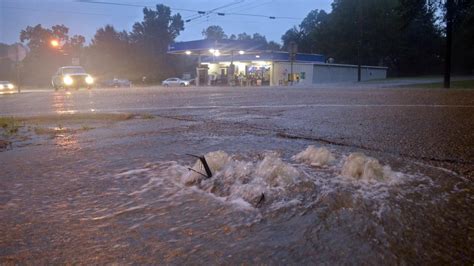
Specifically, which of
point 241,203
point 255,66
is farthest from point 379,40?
point 241,203

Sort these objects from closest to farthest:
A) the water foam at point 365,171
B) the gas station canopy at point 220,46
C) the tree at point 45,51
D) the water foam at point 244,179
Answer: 1. the water foam at point 244,179
2. the water foam at point 365,171
3. the gas station canopy at point 220,46
4. the tree at point 45,51

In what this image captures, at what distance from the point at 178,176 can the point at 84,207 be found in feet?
2.28

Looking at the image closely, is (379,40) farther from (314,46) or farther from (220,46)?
(220,46)

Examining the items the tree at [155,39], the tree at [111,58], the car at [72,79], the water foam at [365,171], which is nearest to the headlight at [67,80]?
the car at [72,79]

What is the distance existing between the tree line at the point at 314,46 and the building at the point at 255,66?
2916 mm

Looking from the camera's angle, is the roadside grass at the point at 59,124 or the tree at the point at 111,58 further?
the tree at the point at 111,58

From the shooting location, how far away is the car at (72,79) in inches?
1014

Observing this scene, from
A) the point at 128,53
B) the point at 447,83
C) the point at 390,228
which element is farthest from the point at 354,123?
the point at 128,53

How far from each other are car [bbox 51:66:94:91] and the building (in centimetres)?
1691

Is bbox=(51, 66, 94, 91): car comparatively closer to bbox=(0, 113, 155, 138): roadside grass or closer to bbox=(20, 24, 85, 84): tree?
bbox=(0, 113, 155, 138): roadside grass

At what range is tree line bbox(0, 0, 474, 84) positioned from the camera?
60.3 meters

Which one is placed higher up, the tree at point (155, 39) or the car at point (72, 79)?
the tree at point (155, 39)

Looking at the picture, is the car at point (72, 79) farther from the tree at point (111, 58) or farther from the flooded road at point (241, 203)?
the tree at point (111, 58)

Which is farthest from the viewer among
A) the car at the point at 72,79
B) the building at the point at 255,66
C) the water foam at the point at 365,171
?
the building at the point at 255,66
